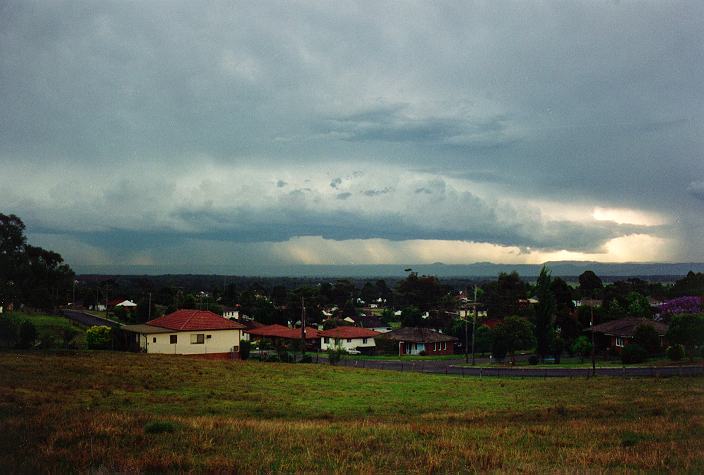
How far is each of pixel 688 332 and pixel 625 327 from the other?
44.5ft

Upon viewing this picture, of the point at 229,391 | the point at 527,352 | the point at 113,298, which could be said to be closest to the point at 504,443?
the point at 229,391

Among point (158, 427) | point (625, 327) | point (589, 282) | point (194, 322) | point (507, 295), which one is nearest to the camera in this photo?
point (158, 427)

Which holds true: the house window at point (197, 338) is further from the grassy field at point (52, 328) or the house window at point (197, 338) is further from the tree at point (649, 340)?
the tree at point (649, 340)

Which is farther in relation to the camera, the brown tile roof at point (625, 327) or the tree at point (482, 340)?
the tree at point (482, 340)

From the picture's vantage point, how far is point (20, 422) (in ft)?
39.0

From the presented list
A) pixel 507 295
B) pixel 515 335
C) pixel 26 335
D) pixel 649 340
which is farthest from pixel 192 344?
pixel 507 295

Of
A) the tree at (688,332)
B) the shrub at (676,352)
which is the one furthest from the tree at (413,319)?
the shrub at (676,352)

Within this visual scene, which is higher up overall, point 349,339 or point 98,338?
point 98,338

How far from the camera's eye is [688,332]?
4481 cm

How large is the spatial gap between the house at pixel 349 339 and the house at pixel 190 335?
1023 inches

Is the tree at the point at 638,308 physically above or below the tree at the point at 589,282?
below

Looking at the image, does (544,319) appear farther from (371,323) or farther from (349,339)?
(371,323)

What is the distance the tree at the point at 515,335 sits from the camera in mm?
54406

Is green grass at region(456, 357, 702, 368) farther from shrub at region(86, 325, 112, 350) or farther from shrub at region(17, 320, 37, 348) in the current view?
shrub at region(17, 320, 37, 348)
